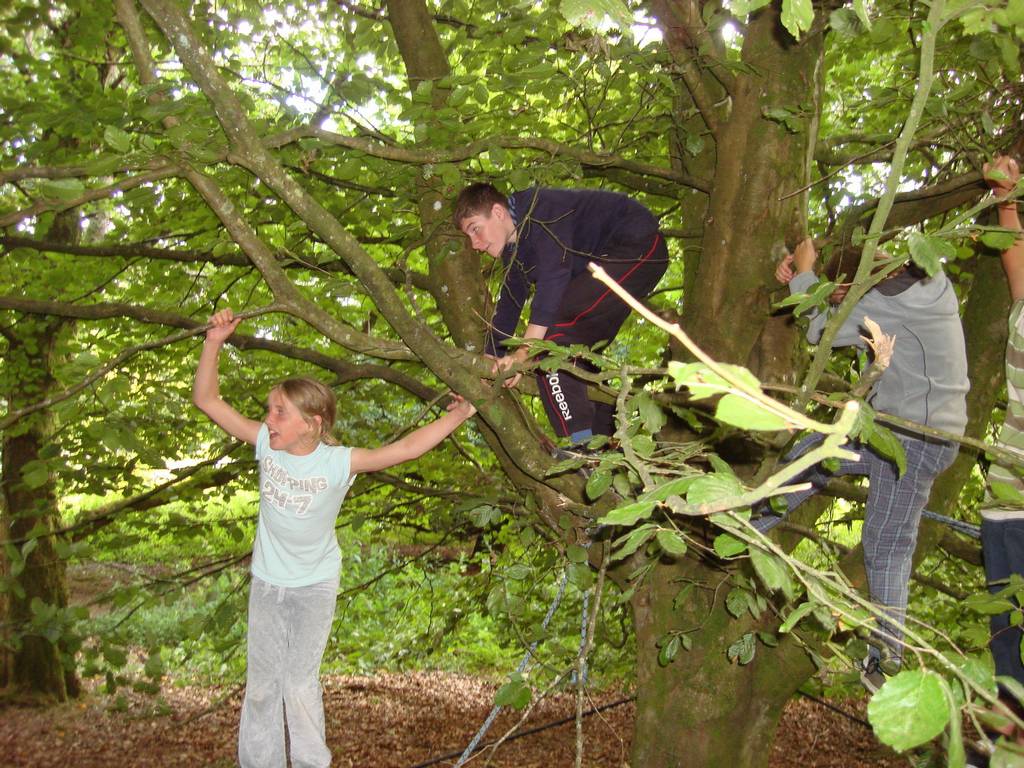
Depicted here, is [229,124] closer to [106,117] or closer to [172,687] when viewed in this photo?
[106,117]

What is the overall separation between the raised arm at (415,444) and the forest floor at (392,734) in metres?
2.54

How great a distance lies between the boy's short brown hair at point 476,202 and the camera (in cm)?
315

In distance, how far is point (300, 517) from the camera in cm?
300

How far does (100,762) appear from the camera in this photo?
5.64 metres

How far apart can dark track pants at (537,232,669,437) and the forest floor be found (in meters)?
2.66

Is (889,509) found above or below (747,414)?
below

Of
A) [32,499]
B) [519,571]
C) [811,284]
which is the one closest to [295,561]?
[519,571]

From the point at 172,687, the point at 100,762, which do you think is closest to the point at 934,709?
the point at 100,762

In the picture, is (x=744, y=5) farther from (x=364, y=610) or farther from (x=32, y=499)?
(x=32, y=499)

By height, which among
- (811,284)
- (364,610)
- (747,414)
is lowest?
(364,610)

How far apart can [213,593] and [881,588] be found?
9.24ft

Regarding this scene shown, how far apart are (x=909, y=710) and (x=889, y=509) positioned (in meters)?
2.32

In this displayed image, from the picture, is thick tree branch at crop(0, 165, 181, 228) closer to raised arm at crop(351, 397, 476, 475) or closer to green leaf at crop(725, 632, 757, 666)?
raised arm at crop(351, 397, 476, 475)

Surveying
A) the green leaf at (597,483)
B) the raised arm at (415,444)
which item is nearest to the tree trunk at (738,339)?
the raised arm at (415,444)
